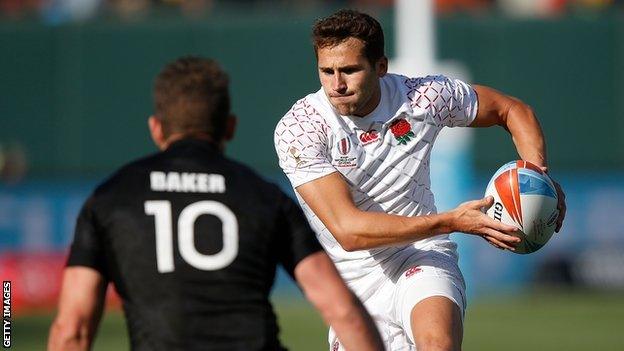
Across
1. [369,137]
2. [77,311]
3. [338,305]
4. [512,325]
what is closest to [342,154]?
[369,137]

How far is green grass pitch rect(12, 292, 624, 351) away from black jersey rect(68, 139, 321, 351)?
946cm

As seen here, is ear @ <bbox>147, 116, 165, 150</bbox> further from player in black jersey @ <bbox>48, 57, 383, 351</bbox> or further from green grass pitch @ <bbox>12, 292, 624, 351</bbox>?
green grass pitch @ <bbox>12, 292, 624, 351</bbox>

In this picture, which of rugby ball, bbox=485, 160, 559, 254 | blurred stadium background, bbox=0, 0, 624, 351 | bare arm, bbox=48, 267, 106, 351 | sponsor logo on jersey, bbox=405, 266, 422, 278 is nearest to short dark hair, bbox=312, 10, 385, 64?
rugby ball, bbox=485, 160, 559, 254

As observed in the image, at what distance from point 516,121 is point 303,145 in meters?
1.43

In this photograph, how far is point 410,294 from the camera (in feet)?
26.0

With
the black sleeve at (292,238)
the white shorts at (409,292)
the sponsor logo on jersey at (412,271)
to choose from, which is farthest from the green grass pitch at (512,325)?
the black sleeve at (292,238)

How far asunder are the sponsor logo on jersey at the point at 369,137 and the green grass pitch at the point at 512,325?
714 centimetres

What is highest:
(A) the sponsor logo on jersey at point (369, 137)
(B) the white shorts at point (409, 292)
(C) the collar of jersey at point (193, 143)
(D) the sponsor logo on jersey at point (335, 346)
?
(C) the collar of jersey at point (193, 143)

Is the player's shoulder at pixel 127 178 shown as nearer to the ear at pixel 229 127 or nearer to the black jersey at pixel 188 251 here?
the black jersey at pixel 188 251

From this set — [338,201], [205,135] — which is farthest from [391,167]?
[205,135]

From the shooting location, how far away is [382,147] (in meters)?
8.12

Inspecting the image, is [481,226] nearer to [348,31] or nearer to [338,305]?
[348,31]

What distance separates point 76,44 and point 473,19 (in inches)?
262

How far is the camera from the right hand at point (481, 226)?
7.31 m
